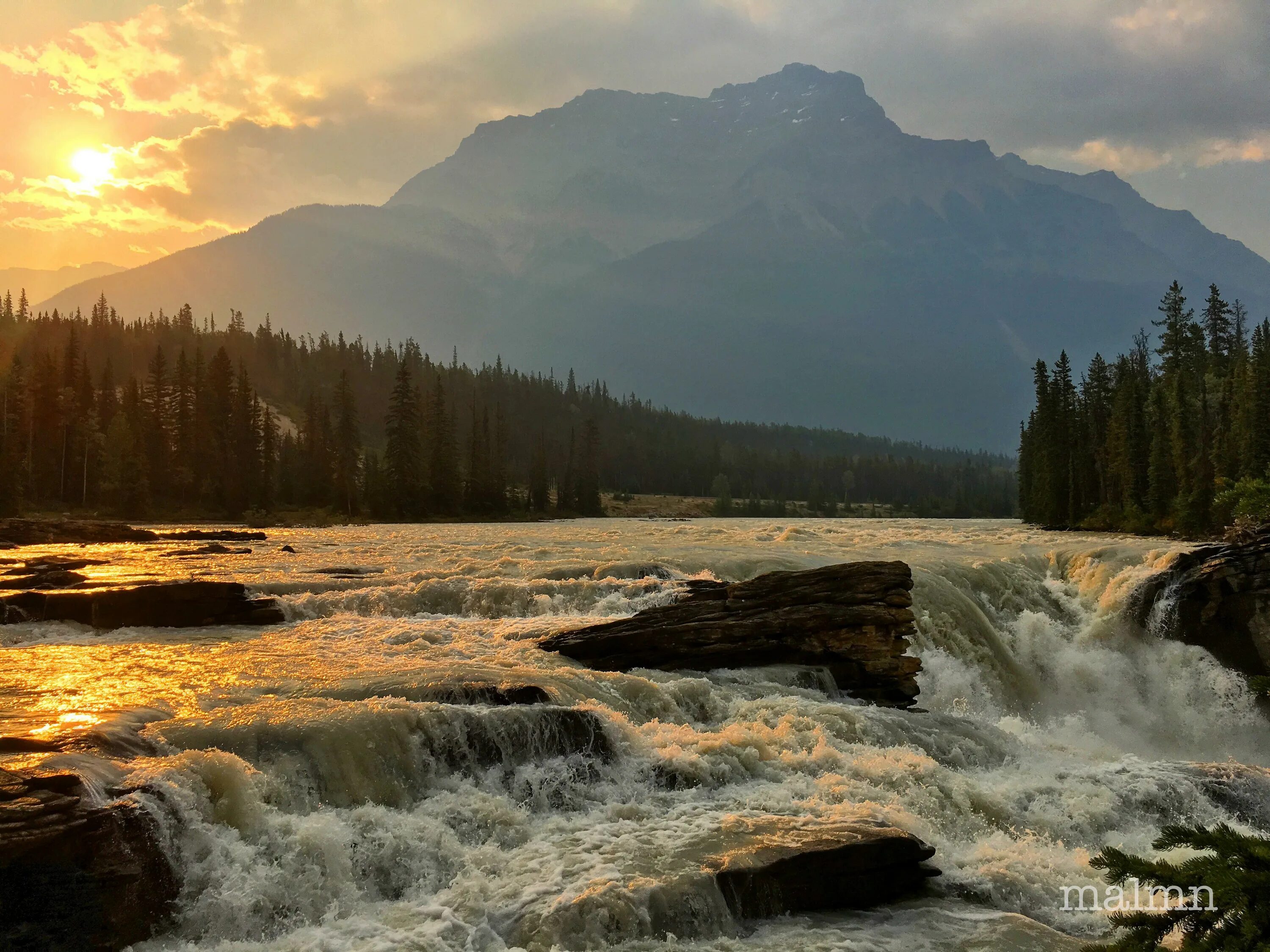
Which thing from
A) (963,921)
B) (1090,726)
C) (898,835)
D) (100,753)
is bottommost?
(1090,726)

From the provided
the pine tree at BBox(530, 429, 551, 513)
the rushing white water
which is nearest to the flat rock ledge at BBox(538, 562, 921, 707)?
the rushing white water

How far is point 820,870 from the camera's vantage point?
10.5 meters

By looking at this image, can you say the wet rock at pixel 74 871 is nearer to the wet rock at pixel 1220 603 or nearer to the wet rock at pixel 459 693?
the wet rock at pixel 459 693

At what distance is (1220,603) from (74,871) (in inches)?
1190

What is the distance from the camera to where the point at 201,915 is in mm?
9359

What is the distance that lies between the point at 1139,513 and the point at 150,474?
102m

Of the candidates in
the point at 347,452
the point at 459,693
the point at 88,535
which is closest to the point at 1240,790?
the point at 459,693

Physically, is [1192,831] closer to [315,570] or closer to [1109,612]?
[1109,612]

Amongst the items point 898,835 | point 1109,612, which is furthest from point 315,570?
point 1109,612

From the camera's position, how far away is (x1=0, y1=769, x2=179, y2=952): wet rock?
8.38m

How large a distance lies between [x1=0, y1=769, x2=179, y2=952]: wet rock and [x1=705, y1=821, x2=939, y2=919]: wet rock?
6.66 m

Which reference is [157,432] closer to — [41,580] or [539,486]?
[539,486]

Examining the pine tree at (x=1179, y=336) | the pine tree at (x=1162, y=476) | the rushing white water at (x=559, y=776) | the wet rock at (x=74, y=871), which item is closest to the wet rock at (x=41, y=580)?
the rushing white water at (x=559, y=776)

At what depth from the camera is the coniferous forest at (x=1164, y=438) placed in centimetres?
5909
